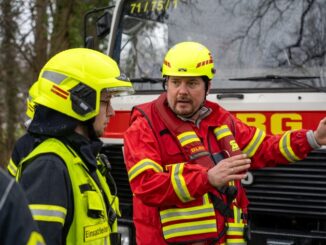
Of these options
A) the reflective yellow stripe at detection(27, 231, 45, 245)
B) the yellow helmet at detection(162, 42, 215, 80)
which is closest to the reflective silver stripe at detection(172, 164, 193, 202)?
the yellow helmet at detection(162, 42, 215, 80)

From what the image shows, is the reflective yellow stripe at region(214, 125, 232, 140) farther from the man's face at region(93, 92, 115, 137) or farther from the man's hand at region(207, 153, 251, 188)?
the man's face at region(93, 92, 115, 137)

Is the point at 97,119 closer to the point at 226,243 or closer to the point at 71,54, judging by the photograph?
the point at 71,54

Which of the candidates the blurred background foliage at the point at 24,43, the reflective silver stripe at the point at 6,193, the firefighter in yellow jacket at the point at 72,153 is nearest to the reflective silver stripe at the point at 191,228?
the firefighter in yellow jacket at the point at 72,153

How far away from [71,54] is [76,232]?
71 centimetres

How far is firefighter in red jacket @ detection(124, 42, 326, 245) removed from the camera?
278 centimetres

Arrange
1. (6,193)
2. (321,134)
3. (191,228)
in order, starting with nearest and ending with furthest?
(6,193) < (191,228) < (321,134)

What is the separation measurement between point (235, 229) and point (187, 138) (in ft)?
1.82

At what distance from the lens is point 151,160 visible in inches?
113

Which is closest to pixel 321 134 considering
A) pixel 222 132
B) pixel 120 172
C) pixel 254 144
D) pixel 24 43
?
pixel 254 144

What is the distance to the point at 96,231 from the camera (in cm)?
207

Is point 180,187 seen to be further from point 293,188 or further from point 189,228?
point 293,188

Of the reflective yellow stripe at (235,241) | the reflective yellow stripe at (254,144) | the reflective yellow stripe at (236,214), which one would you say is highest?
the reflective yellow stripe at (254,144)

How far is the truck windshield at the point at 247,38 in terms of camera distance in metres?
3.76

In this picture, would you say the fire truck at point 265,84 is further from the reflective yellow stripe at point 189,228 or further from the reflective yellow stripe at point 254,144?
the reflective yellow stripe at point 189,228
